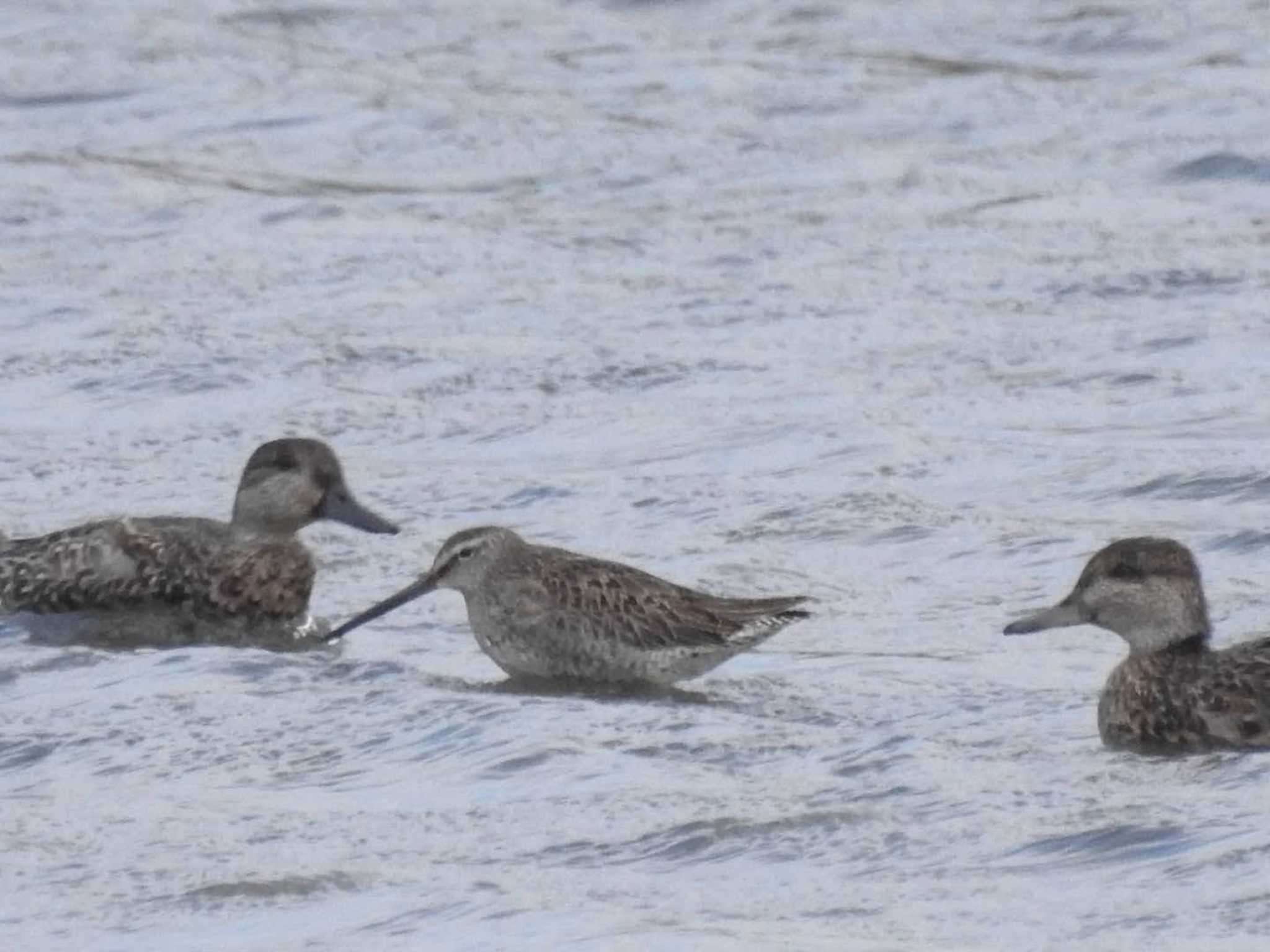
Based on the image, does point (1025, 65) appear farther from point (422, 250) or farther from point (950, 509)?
point (950, 509)

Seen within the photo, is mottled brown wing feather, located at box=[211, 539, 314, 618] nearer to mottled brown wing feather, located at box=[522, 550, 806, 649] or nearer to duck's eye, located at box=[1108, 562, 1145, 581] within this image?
mottled brown wing feather, located at box=[522, 550, 806, 649]

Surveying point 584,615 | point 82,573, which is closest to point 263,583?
point 82,573

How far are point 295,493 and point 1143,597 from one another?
3.23 metres

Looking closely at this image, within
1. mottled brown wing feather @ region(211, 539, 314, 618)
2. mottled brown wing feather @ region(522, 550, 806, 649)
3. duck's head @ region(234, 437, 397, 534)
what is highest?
duck's head @ region(234, 437, 397, 534)

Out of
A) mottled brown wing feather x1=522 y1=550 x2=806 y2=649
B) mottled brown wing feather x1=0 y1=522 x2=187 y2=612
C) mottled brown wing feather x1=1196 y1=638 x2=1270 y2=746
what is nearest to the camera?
mottled brown wing feather x1=1196 y1=638 x2=1270 y2=746

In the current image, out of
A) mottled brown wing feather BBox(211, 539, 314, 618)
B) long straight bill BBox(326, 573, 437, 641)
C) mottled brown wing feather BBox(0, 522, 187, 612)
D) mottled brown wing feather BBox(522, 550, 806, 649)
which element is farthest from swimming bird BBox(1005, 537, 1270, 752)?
mottled brown wing feather BBox(0, 522, 187, 612)

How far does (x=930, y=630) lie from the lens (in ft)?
33.8

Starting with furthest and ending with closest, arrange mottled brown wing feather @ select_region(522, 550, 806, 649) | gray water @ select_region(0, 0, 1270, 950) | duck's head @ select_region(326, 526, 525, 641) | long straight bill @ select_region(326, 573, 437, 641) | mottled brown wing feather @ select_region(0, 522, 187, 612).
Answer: mottled brown wing feather @ select_region(0, 522, 187, 612) → long straight bill @ select_region(326, 573, 437, 641) → duck's head @ select_region(326, 526, 525, 641) → mottled brown wing feather @ select_region(522, 550, 806, 649) → gray water @ select_region(0, 0, 1270, 950)

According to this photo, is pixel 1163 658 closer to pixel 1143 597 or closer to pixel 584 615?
pixel 1143 597

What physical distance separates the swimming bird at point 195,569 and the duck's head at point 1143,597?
2792 mm

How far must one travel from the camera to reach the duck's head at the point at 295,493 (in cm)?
1139

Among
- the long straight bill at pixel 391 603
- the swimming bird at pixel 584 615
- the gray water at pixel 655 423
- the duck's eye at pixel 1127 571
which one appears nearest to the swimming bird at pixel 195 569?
the gray water at pixel 655 423

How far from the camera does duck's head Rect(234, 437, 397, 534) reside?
11.4m

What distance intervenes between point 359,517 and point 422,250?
5266mm
